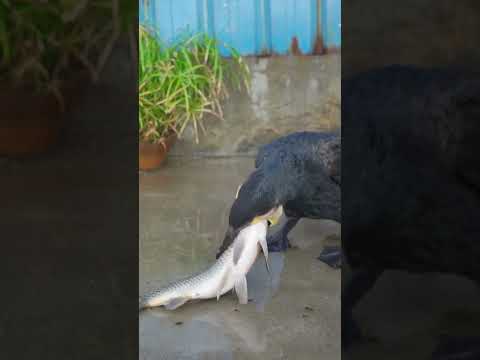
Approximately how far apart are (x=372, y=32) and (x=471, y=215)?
0.73 feet

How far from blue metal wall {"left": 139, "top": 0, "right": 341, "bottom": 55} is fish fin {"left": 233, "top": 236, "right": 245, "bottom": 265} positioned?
1.68 metres

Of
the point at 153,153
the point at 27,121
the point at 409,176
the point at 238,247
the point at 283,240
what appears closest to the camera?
the point at 27,121

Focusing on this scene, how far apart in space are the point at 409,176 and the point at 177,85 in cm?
267

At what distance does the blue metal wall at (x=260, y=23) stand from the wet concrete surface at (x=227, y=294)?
0.69 meters

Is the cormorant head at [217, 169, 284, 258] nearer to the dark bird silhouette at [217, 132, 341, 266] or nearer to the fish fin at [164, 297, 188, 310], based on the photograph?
the dark bird silhouette at [217, 132, 341, 266]

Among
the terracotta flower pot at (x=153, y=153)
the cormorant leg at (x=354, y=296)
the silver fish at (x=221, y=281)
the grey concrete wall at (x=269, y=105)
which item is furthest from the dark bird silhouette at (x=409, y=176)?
the grey concrete wall at (x=269, y=105)

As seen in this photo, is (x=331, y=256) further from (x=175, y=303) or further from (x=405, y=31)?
(x=405, y=31)

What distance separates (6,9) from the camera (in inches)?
20.5

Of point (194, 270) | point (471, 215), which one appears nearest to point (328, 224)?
point (194, 270)

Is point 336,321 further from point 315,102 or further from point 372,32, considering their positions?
point 315,102

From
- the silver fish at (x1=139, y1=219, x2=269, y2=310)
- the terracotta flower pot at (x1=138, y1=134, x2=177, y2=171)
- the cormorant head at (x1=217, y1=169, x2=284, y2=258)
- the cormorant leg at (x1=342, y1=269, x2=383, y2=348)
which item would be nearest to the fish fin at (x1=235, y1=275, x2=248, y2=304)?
the silver fish at (x1=139, y1=219, x2=269, y2=310)

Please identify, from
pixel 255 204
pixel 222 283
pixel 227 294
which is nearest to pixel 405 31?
pixel 255 204

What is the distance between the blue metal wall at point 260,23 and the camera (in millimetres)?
3391

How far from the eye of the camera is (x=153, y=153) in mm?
3188
